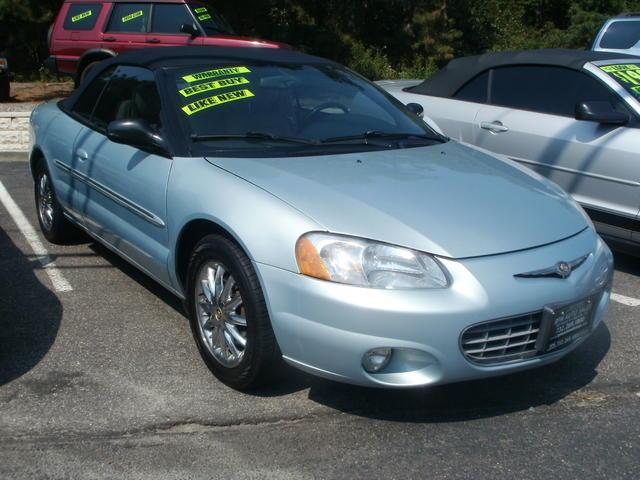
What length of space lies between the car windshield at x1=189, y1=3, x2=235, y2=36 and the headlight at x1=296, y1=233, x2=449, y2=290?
9.43 metres

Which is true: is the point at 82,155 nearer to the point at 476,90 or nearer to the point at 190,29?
the point at 476,90

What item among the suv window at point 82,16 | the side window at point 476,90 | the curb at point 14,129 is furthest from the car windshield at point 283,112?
the suv window at point 82,16

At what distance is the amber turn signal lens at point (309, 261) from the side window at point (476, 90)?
3.75 m

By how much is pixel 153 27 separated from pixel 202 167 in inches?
362

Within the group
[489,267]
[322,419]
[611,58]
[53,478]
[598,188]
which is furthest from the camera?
[611,58]

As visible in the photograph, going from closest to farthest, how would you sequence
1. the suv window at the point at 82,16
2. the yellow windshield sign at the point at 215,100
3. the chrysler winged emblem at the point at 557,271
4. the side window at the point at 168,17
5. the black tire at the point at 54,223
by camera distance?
the chrysler winged emblem at the point at 557,271 → the yellow windshield sign at the point at 215,100 → the black tire at the point at 54,223 → the side window at the point at 168,17 → the suv window at the point at 82,16

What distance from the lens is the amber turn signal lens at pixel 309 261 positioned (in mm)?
3281

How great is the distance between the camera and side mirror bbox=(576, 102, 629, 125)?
550cm

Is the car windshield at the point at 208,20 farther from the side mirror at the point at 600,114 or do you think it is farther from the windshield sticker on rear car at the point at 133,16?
the side mirror at the point at 600,114

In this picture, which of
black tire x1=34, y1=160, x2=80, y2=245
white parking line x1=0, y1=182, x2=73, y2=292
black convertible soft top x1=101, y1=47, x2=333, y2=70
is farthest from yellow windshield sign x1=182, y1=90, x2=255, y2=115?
black tire x1=34, y1=160, x2=80, y2=245

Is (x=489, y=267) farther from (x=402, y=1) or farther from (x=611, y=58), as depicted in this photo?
(x=402, y=1)

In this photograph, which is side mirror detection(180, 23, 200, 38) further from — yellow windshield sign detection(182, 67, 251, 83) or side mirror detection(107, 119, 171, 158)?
side mirror detection(107, 119, 171, 158)

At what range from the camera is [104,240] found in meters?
5.02

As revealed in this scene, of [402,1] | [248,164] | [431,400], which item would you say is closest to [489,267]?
[431,400]
